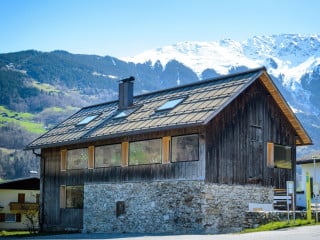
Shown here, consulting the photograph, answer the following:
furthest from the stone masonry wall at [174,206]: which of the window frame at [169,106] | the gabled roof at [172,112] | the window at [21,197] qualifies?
the window at [21,197]

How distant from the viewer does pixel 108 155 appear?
35406 mm

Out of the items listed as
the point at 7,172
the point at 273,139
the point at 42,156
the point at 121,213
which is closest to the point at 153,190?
the point at 121,213

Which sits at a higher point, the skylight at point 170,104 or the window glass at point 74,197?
the skylight at point 170,104

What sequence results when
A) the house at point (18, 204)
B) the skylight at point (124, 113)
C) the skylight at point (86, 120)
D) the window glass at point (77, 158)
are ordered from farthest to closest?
the house at point (18, 204) → the skylight at point (86, 120) → the window glass at point (77, 158) → the skylight at point (124, 113)

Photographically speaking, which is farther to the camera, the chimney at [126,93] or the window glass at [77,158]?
the chimney at [126,93]

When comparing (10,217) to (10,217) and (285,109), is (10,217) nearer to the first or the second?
(10,217)

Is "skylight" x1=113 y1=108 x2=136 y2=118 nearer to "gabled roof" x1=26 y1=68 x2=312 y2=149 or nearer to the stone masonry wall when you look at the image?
"gabled roof" x1=26 y1=68 x2=312 y2=149

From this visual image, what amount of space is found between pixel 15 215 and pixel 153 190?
2505cm

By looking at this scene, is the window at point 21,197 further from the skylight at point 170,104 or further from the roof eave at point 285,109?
the roof eave at point 285,109

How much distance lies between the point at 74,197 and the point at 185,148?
436 inches

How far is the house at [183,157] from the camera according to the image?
29.9 m

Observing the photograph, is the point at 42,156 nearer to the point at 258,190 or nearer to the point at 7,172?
the point at 258,190

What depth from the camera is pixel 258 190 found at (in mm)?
32125

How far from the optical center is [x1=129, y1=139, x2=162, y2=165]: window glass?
32.2 meters
